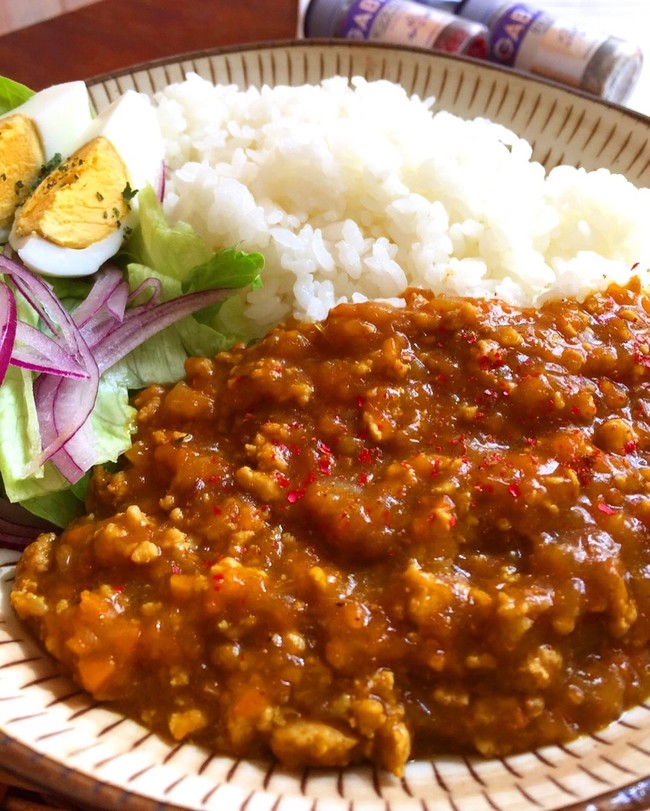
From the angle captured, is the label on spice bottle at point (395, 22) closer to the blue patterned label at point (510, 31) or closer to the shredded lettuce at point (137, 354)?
the blue patterned label at point (510, 31)

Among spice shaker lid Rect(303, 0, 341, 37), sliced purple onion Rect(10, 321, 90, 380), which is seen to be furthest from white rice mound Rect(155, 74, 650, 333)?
spice shaker lid Rect(303, 0, 341, 37)

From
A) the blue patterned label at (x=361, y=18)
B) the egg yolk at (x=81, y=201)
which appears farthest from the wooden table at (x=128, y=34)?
the egg yolk at (x=81, y=201)

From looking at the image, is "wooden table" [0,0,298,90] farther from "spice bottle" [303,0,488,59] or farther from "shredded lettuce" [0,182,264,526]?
"shredded lettuce" [0,182,264,526]

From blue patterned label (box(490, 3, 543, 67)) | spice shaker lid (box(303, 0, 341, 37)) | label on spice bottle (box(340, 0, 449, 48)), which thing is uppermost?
blue patterned label (box(490, 3, 543, 67))

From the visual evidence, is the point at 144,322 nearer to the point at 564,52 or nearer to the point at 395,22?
the point at 395,22

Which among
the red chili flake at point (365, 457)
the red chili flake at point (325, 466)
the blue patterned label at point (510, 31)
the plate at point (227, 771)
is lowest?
the plate at point (227, 771)

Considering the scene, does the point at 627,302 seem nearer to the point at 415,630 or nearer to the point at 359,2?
the point at 415,630
